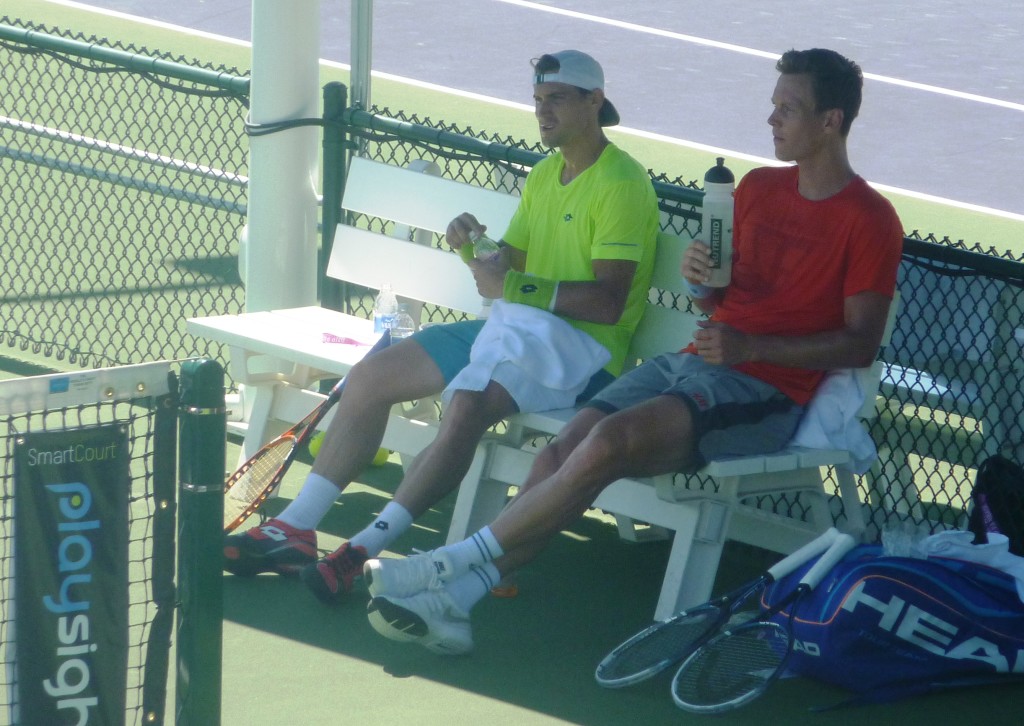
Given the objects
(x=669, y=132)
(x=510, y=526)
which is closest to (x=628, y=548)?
(x=510, y=526)

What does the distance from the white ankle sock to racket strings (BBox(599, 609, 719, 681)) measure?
0.42 m

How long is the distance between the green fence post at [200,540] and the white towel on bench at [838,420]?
6.85ft

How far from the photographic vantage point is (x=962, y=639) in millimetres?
4293

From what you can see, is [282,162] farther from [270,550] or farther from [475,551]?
[475,551]

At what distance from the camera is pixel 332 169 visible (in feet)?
20.0

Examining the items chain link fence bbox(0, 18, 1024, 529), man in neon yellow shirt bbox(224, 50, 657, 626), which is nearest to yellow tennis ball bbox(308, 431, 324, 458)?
chain link fence bbox(0, 18, 1024, 529)

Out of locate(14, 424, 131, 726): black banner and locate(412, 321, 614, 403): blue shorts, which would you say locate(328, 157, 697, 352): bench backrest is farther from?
locate(14, 424, 131, 726): black banner

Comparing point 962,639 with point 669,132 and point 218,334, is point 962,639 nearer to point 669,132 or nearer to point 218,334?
point 218,334

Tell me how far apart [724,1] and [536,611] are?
541 inches

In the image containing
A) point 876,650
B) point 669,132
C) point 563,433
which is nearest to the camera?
point 876,650

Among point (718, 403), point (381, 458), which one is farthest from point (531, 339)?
point (381, 458)

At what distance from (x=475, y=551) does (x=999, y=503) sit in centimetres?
145

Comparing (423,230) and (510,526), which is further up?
(423,230)

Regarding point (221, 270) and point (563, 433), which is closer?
point (563, 433)
